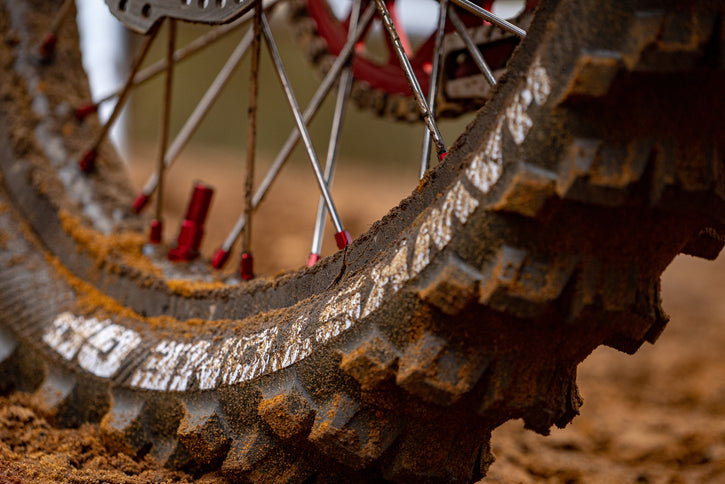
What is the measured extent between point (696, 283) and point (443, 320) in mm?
2782

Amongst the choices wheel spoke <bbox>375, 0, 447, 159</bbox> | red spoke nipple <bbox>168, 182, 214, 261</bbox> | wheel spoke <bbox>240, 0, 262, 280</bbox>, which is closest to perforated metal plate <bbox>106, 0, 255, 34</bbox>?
wheel spoke <bbox>240, 0, 262, 280</bbox>

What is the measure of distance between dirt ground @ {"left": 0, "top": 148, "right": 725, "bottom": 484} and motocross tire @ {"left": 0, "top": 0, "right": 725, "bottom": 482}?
6 cm

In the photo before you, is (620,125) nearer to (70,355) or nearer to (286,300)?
(286,300)

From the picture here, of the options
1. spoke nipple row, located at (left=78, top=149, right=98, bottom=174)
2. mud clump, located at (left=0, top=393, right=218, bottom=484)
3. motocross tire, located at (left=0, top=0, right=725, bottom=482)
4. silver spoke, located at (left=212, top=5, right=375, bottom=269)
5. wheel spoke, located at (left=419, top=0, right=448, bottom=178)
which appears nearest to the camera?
motocross tire, located at (left=0, top=0, right=725, bottom=482)

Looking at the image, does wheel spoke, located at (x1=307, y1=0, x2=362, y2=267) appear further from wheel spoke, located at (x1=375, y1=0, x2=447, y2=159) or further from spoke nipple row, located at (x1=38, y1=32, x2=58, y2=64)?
spoke nipple row, located at (x1=38, y1=32, x2=58, y2=64)

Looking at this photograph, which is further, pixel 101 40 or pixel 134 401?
pixel 101 40

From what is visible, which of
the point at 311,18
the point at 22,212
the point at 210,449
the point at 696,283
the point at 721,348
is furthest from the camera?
the point at 696,283

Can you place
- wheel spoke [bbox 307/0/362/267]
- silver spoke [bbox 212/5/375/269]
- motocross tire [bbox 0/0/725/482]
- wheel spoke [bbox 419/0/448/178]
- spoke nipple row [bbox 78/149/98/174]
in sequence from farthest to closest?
spoke nipple row [bbox 78/149/98/174], silver spoke [bbox 212/5/375/269], wheel spoke [bbox 307/0/362/267], wheel spoke [bbox 419/0/448/178], motocross tire [bbox 0/0/725/482]

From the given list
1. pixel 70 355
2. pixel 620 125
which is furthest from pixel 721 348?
pixel 70 355

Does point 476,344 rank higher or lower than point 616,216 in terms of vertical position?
lower

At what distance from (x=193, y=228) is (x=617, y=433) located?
1124 mm

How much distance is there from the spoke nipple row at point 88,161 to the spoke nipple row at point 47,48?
26 centimetres

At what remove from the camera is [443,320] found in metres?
0.71

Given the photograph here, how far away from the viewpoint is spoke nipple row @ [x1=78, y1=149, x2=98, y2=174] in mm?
1410
